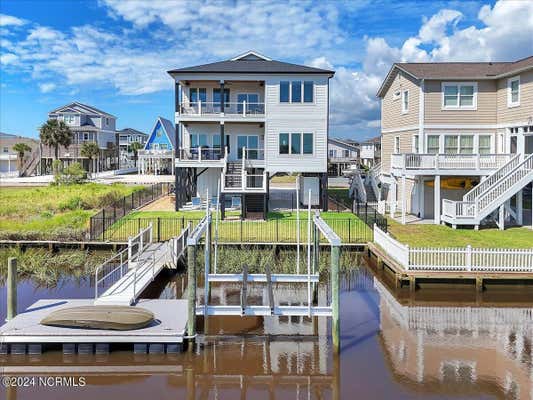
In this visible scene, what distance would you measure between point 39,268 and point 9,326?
26.5 ft

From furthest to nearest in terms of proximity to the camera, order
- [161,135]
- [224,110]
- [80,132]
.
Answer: [80,132]
[161,135]
[224,110]

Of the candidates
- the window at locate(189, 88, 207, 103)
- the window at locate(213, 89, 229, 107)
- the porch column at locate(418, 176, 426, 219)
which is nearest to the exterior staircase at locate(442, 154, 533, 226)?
the porch column at locate(418, 176, 426, 219)

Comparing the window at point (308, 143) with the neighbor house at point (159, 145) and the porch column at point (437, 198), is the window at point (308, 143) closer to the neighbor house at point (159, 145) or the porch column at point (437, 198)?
the porch column at point (437, 198)

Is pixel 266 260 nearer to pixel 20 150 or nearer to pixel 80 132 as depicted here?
pixel 80 132

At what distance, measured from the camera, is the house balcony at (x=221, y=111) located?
3284 centimetres

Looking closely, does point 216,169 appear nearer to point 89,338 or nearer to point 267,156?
point 267,156

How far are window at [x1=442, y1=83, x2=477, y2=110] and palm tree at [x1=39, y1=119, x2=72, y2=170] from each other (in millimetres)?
54708

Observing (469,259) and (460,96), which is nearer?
(469,259)

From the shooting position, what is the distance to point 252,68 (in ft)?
108

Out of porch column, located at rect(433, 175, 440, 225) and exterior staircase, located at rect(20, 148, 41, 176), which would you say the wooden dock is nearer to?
porch column, located at rect(433, 175, 440, 225)

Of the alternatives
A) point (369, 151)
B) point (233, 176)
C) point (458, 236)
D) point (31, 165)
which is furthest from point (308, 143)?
point (369, 151)

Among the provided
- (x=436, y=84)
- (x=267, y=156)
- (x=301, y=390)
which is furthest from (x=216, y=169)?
(x=301, y=390)

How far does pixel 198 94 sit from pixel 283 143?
6.89 metres

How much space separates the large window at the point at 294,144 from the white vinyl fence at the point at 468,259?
15018mm
